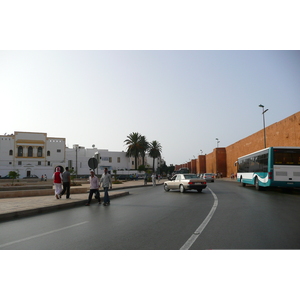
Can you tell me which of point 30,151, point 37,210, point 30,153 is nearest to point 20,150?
point 30,151

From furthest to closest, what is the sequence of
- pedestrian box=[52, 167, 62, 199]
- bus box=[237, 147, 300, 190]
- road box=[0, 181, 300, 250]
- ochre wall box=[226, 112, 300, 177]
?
ochre wall box=[226, 112, 300, 177], bus box=[237, 147, 300, 190], pedestrian box=[52, 167, 62, 199], road box=[0, 181, 300, 250]

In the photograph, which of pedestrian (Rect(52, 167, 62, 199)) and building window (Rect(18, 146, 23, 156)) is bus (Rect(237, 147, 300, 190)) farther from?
building window (Rect(18, 146, 23, 156))

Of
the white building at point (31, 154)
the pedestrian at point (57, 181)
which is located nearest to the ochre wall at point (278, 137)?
the pedestrian at point (57, 181)

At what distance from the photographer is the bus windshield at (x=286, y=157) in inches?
758

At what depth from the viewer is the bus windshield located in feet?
63.2

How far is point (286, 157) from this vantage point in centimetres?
1945

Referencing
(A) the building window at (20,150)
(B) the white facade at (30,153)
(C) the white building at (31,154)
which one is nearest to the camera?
(C) the white building at (31,154)

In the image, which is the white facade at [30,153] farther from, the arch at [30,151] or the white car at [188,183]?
the white car at [188,183]

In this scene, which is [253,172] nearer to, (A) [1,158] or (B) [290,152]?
(B) [290,152]

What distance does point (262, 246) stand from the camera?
5.64 meters

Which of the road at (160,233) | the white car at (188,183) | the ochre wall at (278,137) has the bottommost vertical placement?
the road at (160,233)

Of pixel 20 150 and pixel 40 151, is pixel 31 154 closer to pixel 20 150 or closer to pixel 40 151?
pixel 40 151

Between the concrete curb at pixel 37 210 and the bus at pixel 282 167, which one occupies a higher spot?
the bus at pixel 282 167

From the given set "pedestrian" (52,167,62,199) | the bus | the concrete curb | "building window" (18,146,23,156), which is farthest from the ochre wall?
"building window" (18,146,23,156)
